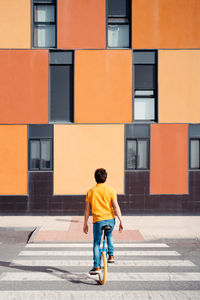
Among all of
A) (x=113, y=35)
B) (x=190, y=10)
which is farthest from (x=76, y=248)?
(x=190, y=10)

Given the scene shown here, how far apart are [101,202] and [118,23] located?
1203cm

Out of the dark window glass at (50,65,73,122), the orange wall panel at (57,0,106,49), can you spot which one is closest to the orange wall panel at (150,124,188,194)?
the dark window glass at (50,65,73,122)

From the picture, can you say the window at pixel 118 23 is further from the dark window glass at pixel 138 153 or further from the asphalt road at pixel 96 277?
the asphalt road at pixel 96 277

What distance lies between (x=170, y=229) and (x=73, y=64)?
26.9 ft

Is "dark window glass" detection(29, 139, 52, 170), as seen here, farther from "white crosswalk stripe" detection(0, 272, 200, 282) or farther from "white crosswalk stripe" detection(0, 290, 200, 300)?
"white crosswalk stripe" detection(0, 290, 200, 300)

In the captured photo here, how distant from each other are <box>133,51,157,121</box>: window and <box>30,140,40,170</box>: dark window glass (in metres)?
4.32

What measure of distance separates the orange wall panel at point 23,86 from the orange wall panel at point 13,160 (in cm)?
43

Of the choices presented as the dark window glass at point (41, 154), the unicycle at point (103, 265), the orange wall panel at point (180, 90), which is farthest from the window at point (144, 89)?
the unicycle at point (103, 265)

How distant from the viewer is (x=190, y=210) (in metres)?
16.0

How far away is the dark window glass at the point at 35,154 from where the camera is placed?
16.0m

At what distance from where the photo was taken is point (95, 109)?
631 inches

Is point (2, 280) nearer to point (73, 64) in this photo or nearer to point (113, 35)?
point (73, 64)

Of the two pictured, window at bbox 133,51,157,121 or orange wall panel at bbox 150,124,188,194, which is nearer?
orange wall panel at bbox 150,124,188,194

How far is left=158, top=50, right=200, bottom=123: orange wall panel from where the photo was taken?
52.6ft
